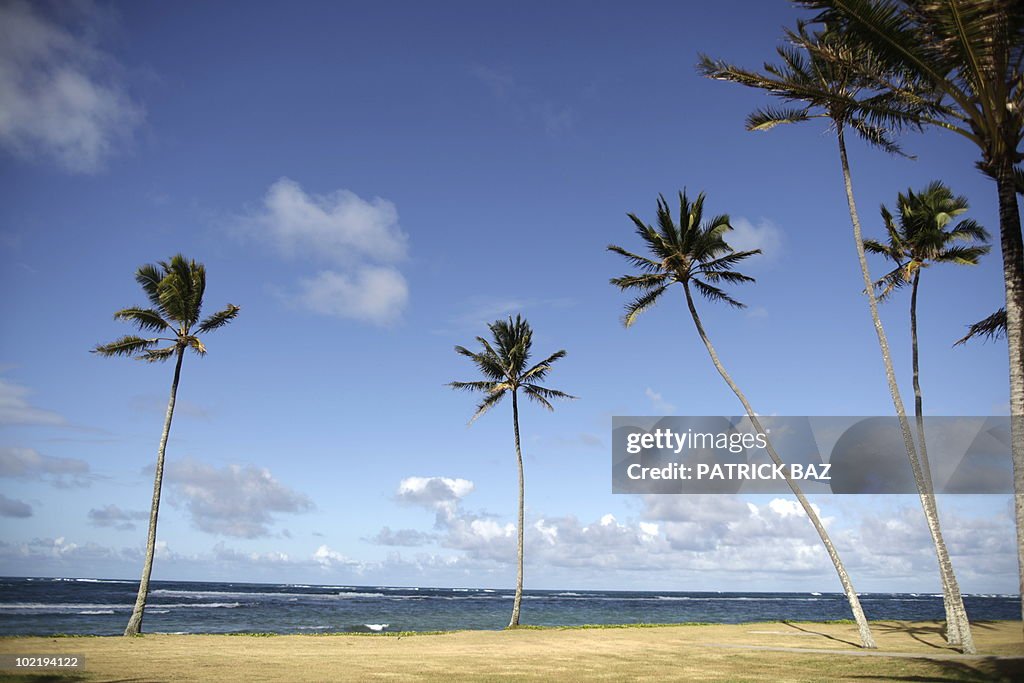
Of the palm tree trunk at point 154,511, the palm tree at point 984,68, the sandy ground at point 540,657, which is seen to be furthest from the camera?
the palm tree trunk at point 154,511

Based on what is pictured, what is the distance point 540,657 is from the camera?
1855 centimetres

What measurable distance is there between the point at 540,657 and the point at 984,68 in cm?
1620

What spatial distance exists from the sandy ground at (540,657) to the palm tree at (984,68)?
5.39 m

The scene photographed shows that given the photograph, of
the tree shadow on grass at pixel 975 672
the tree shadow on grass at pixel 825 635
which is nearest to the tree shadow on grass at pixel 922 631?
the tree shadow on grass at pixel 825 635

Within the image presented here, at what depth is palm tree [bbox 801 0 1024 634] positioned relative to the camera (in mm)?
11078

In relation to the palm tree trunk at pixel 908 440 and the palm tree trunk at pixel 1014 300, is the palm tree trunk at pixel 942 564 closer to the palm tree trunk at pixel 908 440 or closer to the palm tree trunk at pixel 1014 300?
the palm tree trunk at pixel 908 440

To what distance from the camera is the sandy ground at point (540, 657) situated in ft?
45.6

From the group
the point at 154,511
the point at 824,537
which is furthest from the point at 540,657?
the point at 154,511

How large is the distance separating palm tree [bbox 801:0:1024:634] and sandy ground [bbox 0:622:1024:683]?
5388mm

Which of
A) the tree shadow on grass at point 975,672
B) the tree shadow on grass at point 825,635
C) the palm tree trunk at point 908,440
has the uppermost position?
the palm tree trunk at point 908,440

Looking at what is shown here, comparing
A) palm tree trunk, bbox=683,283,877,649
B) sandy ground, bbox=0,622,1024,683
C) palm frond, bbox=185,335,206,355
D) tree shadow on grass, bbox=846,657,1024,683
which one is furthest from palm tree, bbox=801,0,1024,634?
palm frond, bbox=185,335,206,355

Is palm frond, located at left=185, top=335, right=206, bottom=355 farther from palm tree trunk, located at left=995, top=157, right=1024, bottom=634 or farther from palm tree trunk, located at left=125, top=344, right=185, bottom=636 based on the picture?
palm tree trunk, located at left=995, top=157, right=1024, bottom=634

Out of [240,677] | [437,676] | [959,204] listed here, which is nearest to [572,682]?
[437,676]

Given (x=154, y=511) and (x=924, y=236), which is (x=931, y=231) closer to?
(x=924, y=236)
